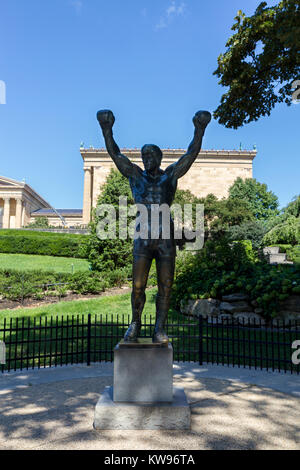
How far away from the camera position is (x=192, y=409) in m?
4.17

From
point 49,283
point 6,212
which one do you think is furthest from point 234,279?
point 6,212

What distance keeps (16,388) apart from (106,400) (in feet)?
6.68

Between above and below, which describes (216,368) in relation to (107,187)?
below

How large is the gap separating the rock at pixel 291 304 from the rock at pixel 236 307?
1017mm

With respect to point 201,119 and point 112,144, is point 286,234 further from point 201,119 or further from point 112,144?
point 112,144

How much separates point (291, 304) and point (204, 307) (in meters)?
2.69

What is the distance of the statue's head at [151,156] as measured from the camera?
13.7ft

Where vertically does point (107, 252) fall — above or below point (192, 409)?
above

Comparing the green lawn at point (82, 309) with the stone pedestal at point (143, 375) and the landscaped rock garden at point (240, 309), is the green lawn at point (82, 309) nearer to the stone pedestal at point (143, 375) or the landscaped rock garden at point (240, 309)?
the landscaped rock garden at point (240, 309)

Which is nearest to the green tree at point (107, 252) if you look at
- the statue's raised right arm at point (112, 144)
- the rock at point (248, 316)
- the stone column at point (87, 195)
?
the rock at point (248, 316)

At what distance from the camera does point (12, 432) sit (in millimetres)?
3480

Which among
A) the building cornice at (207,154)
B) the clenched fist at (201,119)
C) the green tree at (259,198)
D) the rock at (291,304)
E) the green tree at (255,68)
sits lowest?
the rock at (291,304)

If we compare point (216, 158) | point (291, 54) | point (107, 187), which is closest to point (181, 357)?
point (291, 54)
